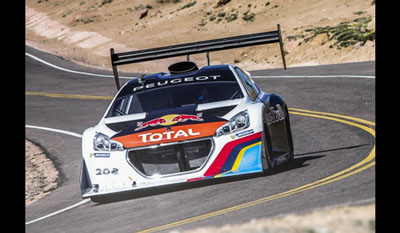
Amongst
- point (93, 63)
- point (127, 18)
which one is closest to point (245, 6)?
point (127, 18)

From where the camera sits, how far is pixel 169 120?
9.05m

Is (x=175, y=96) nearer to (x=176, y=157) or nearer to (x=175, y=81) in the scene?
(x=175, y=81)

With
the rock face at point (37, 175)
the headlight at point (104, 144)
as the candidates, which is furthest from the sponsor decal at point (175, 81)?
the rock face at point (37, 175)

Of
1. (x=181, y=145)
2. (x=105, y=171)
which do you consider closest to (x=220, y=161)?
A: (x=181, y=145)

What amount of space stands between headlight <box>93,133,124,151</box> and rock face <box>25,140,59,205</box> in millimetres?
4322

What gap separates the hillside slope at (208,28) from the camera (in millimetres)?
31969

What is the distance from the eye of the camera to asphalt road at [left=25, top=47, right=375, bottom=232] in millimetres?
7392

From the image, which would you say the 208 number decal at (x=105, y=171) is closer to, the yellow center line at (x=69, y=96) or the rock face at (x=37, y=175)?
the rock face at (x=37, y=175)

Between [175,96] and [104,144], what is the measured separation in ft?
4.91

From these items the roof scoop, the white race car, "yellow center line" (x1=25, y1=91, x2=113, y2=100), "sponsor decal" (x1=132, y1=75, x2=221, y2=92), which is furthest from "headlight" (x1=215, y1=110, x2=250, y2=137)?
"yellow center line" (x1=25, y1=91, x2=113, y2=100)

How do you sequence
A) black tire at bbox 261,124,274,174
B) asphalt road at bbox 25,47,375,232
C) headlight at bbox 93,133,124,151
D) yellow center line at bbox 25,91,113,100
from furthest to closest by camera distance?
yellow center line at bbox 25,91,113,100 → headlight at bbox 93,133,124,151 → black tire at bbox 261,124,274,174 → asphalt road at bbox 25,47,375,232

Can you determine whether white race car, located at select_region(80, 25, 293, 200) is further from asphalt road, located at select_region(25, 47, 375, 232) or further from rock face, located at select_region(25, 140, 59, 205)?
rock face, located at select_region(25, 140, 59, 205)

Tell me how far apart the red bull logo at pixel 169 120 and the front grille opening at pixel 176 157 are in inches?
14.4
